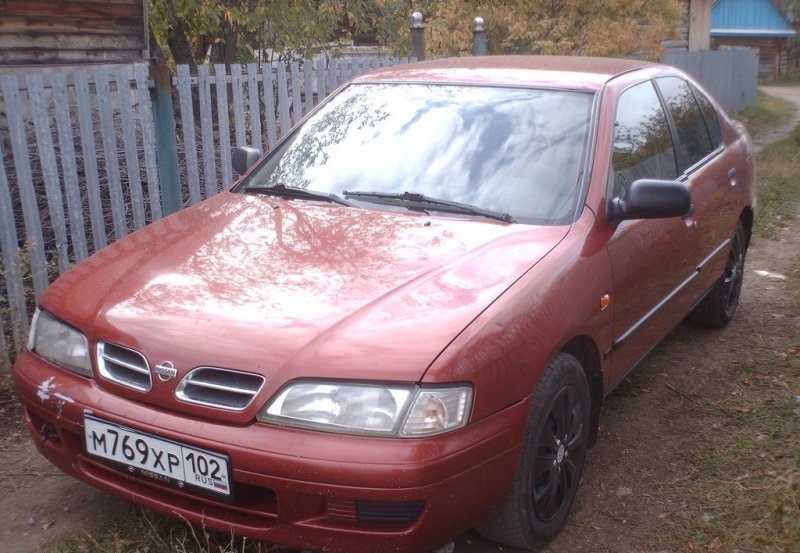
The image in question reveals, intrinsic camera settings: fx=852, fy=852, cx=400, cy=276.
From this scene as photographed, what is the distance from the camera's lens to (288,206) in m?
3.51

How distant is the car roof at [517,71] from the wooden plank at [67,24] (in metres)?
7.04

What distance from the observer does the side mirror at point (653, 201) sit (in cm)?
322

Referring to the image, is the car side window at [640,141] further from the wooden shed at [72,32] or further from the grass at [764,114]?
the grass at [764,114]

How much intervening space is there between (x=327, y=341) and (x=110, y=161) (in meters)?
3.18

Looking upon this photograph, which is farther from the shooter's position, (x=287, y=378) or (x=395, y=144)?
(x=395, y=144)

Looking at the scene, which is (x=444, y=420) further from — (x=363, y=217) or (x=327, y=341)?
(x=363, y=217)

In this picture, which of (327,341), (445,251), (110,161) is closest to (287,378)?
(327,341)

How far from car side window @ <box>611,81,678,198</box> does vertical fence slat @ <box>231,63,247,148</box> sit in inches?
115

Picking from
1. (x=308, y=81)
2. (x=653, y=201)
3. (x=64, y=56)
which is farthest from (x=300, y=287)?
(x=64, y=56)

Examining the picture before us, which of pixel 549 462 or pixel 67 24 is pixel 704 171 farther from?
pixel 67 24

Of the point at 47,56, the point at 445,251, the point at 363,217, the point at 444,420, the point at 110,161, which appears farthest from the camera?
the point at 47,56

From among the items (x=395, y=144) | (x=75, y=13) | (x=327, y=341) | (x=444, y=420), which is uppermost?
(x=75, y=13)

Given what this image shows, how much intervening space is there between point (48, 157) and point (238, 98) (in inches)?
62.6

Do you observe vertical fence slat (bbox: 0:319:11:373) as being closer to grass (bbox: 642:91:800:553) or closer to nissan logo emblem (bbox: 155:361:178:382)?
nissan logo emblem (bbox: 155:361:178:382)
